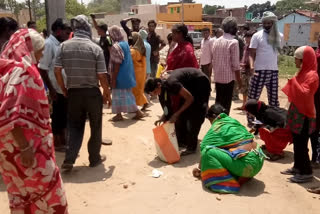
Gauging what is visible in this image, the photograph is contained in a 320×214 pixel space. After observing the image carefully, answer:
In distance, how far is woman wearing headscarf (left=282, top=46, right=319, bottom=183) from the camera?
3707 mm

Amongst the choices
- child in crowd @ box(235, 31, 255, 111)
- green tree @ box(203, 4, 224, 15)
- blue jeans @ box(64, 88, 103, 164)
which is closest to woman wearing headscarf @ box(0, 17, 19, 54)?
blue jeans @ box(64, 88, 103, 164)

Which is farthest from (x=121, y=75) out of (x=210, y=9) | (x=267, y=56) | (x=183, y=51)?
(x=210, y=9)

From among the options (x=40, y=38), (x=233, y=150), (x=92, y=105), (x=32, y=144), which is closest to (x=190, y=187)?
(x=233, y=150)

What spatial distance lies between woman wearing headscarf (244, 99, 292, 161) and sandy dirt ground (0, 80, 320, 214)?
0.20 metres

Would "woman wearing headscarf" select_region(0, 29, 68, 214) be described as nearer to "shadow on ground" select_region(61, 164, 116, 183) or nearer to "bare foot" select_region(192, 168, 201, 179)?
"shadow on ground" select_region(61, 164, 116, 183)

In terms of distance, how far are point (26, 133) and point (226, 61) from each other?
391 cm

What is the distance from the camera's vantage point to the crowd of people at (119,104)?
230 cm

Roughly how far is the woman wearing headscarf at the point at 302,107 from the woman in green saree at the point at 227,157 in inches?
23.8

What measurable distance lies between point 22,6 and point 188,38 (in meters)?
37.3

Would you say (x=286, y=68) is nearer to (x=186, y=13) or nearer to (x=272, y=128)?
(x=272, y=128)

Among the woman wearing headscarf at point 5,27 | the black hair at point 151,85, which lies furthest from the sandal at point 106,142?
the woman wearing headscarf at point 5,27

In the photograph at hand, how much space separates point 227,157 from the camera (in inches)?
142

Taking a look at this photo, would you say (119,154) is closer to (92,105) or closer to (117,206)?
(92,105)

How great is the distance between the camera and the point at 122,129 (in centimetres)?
598
